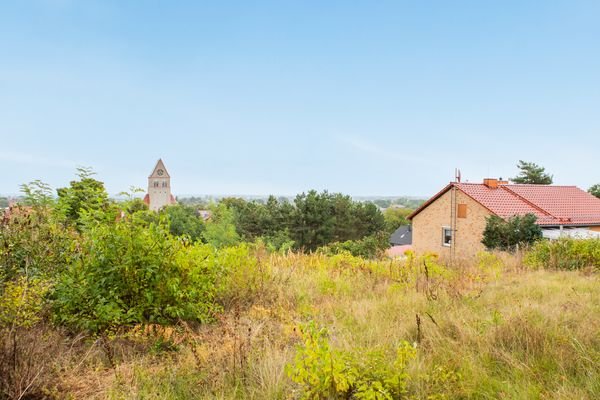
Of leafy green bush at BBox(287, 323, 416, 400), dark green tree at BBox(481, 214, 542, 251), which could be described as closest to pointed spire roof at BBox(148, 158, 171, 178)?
dark green tree at BBox(481, 214, 542, 251)

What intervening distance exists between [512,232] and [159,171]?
11366cm

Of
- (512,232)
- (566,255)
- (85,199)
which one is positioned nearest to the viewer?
(85,199)

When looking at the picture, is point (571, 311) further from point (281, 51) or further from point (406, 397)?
point (281, 51)

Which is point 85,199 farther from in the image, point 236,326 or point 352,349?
point 352,349

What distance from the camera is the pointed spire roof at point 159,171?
119750 mm

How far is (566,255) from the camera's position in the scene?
27.0ft

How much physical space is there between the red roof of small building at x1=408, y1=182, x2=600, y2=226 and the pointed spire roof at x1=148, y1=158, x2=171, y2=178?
103 metres

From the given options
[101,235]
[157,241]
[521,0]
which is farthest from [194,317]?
[521,0]

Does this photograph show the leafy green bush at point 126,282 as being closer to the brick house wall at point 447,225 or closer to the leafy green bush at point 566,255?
the leafy green bush at point 566,255

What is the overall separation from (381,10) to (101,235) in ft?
54.4

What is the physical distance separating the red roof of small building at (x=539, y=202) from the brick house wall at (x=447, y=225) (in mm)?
463

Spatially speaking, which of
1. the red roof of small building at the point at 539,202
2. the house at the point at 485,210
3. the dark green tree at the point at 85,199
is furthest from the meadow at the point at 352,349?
the red roof of small building at the point at 539,202

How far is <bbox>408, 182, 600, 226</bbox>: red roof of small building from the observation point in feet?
85.9

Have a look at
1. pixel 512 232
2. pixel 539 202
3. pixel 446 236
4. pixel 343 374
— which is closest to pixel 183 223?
pixel 446 236
